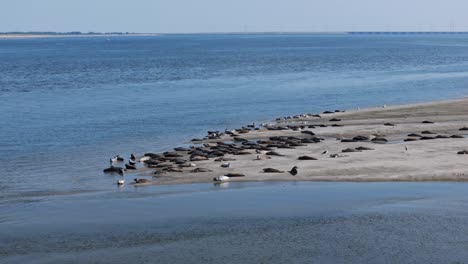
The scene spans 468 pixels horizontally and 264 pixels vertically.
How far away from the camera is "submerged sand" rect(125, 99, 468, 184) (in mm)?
26312

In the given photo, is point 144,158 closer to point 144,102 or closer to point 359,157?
point 359,157

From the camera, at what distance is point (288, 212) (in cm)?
2161

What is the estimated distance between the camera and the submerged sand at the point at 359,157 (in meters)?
26.3

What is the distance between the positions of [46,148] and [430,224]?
19.5 metres

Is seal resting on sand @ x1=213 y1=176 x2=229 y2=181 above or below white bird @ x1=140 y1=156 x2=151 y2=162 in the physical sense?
below

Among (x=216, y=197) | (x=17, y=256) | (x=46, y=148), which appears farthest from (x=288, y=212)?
(x=46, y=148)

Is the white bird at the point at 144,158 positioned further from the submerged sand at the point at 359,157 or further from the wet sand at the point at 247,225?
the wet sand at the point at 247,225

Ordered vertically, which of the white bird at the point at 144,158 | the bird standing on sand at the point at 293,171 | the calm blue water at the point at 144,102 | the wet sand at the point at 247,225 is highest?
the calm blue water at the point at 144,102

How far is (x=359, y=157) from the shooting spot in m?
29.2

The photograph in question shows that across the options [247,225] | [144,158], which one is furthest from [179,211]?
[144,158]

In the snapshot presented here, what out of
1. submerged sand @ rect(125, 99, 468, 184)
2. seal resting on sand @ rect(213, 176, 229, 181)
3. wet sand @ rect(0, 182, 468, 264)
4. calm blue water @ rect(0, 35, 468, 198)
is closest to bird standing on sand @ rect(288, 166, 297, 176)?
submerged sand @ rect(125, 99, 468, 184)

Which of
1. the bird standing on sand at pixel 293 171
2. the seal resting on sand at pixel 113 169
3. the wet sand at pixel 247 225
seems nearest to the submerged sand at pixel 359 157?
the bird standing on sand at pixel 293 171

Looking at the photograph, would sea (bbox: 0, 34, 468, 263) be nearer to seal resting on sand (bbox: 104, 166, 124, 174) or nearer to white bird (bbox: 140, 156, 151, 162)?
seal resting on sand (bbox: 104, 166, 124, 174)

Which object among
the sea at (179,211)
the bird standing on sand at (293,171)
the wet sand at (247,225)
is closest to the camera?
the wet sand at (247,225)
